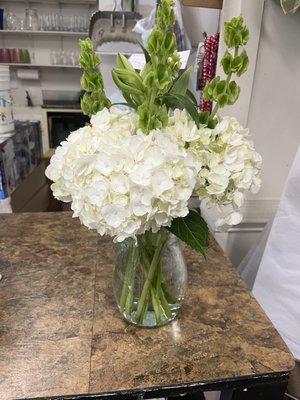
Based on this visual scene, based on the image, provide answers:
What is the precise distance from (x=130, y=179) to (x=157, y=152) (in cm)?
5

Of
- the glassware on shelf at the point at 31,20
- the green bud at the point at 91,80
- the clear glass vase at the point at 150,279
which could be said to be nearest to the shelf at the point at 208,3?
the green bud at the point at 91,80

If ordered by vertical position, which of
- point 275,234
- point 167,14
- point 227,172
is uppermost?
point 167,14

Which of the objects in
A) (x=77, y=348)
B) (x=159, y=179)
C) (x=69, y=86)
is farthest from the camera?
(x=69, y=86)

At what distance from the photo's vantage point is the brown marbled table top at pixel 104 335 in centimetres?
52

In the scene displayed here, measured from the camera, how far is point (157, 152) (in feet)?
1.39

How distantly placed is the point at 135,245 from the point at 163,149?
207mm

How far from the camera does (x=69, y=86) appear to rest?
3666 mm

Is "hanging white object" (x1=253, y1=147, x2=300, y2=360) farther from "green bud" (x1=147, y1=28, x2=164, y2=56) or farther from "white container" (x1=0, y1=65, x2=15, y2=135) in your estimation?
"white container" (x1=0, y1=65, x2=15, y2=135)

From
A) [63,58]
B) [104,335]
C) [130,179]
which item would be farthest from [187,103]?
[63,58]

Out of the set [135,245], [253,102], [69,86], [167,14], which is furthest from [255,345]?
[69,86]

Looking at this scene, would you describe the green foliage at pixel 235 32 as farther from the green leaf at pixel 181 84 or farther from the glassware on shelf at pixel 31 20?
the glassware on shelf at pixel 31 20

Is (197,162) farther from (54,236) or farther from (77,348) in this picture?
(54,236)

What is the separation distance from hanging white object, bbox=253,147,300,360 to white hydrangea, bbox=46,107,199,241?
0.50m

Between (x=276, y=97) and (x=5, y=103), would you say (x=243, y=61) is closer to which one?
(x=276, y=97)
